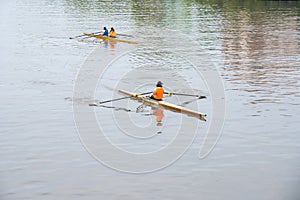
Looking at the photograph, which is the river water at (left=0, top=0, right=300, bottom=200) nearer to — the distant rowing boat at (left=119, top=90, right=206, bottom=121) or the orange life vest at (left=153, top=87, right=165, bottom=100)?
the distant rowing boat at (left=119, top=90, right=206, bottom=121)

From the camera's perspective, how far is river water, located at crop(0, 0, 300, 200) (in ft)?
67.5

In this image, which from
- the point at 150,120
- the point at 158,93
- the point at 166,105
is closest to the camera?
the point at 150,120

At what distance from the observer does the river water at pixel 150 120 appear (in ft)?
67.5

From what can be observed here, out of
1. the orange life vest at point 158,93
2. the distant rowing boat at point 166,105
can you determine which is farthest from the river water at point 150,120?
the orange life vest at point 158,93

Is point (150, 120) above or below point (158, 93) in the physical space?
below

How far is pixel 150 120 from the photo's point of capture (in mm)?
28906

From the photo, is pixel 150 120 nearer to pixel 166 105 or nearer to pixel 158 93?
pixel 166 105

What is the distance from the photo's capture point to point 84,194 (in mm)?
19453

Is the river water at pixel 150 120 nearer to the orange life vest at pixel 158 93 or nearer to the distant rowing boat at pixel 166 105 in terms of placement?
the distant rowing boat at pixel 166 105

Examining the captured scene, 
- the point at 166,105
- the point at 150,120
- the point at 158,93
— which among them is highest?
the point at 158,93

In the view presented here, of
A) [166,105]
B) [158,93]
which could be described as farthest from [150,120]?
[158,93]

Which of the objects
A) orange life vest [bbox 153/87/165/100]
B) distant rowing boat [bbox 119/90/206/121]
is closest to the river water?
distant rowing boat [bbox 119/90/206/121]

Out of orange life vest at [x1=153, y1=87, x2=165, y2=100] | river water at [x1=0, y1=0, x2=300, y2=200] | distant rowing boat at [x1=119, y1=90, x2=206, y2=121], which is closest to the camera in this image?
river water at [x1=0, y1=0, x2=300, y2=200]

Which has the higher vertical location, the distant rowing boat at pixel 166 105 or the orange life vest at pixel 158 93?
the orange life vest at pixel 158 93
